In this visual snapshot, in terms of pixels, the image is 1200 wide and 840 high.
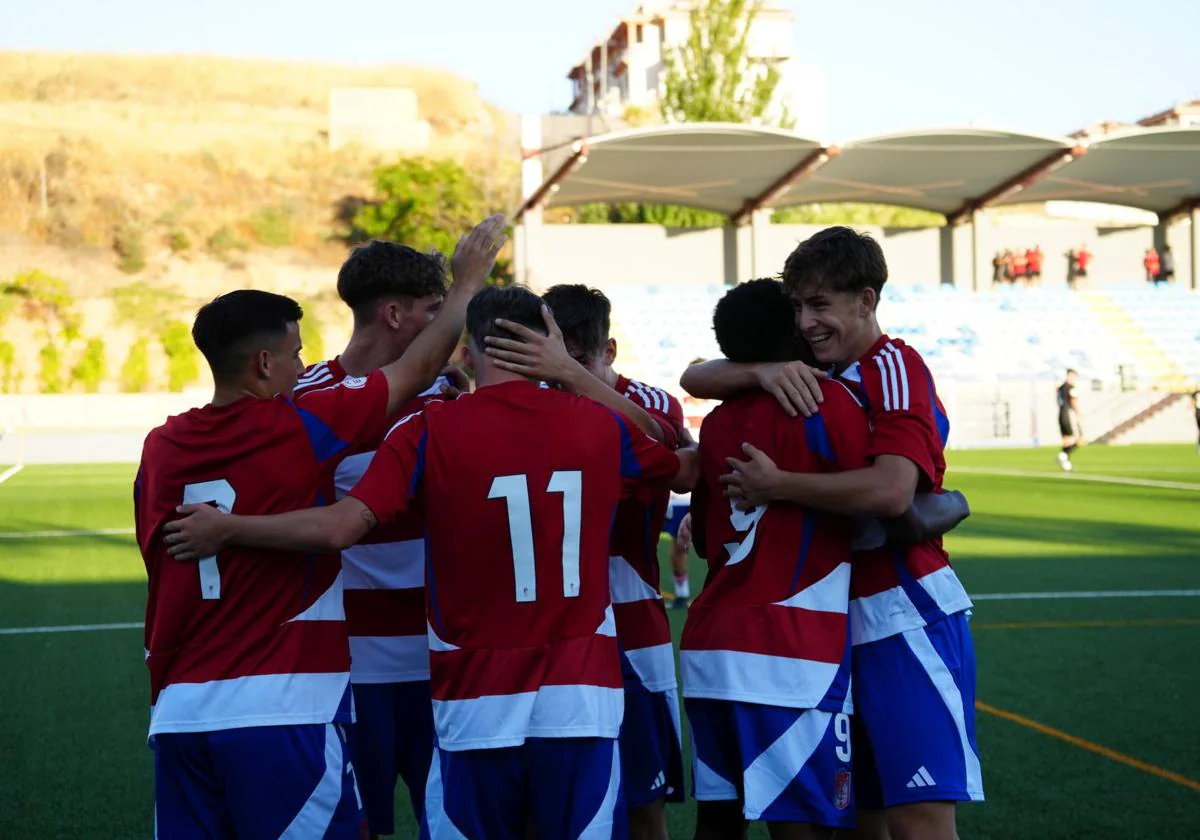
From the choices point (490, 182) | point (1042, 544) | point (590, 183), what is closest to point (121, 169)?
point (490, 182)

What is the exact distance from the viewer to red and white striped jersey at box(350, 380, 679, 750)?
3330 millimetres

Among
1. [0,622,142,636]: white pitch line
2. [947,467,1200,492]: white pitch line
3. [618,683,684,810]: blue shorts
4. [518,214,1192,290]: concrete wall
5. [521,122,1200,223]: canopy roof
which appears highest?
[521,122,1200,223]: canopy roof

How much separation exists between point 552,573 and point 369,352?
111 cm

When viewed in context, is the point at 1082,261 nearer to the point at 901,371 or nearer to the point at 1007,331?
the point at 1007,331

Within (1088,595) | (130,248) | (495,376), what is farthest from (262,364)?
(130,248)

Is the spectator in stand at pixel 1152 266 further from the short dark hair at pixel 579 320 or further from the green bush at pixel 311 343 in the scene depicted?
the short dark hair at pixel 579 320

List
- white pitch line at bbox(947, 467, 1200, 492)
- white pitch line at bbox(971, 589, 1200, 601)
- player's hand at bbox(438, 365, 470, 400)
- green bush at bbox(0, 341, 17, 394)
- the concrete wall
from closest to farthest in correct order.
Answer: player's hand at bbox(438, 365, 470, 400), white pitch line at bbox(971, 589, 1200, 601), white pitch line at bbox(947, 467, 1200, 492), the concrete wall, green bush at bbox(0, 341, 17, 394)

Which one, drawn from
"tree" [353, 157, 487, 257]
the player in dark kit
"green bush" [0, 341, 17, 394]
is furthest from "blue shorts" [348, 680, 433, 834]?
"tree" [353, 157, 487, 257]

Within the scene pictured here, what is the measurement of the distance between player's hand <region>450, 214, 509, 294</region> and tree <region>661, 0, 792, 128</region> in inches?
1909

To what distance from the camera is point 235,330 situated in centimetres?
347

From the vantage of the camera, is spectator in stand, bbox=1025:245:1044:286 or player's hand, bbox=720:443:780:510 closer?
player's hand, bbox=720:443:780:510

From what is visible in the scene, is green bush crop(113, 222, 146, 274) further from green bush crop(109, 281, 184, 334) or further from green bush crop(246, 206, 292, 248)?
green bush crop(246, 206, 292, 248)

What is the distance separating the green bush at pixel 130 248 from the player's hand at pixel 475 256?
76.2 m

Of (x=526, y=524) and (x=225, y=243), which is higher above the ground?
(x=225, y=243)
